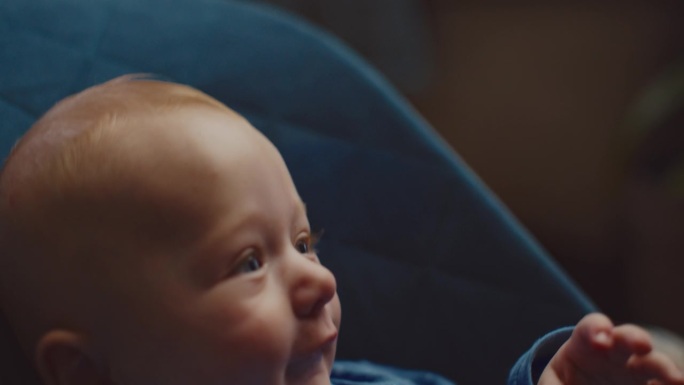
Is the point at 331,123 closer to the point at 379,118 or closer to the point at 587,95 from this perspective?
the point at 379,118

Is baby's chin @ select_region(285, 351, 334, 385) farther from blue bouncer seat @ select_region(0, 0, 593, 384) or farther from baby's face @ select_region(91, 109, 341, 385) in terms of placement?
blue bouncer seat @ select_region(0, 0, 593, 384)

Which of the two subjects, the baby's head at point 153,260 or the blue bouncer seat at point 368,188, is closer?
the baby's head at point 153,260

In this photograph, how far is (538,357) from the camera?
844mm

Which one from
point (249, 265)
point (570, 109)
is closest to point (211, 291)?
point (249, 265)

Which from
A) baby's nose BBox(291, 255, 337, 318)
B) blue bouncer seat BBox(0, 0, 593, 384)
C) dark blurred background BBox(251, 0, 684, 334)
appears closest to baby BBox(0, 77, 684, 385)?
baby's nose BBox(291, 255, 337, 318)

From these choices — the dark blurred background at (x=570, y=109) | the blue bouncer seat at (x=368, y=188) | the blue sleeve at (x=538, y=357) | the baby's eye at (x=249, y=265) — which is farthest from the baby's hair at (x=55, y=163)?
the dark blurred background at (x=570, y=109)

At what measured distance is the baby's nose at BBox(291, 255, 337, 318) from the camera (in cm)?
72

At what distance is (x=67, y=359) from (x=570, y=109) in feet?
5.19

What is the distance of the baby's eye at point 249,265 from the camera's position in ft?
2.34

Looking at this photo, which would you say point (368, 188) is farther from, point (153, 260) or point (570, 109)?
point (570, 109)

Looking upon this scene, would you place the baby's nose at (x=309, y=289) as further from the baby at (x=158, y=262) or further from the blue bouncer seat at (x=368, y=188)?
the blue bouncer seat at (x=368, y=188)

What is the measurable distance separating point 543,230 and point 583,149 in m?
0.22

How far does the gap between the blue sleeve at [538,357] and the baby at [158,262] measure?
0.09m

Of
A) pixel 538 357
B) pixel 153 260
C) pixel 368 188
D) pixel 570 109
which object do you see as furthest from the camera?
pixel 570 109
